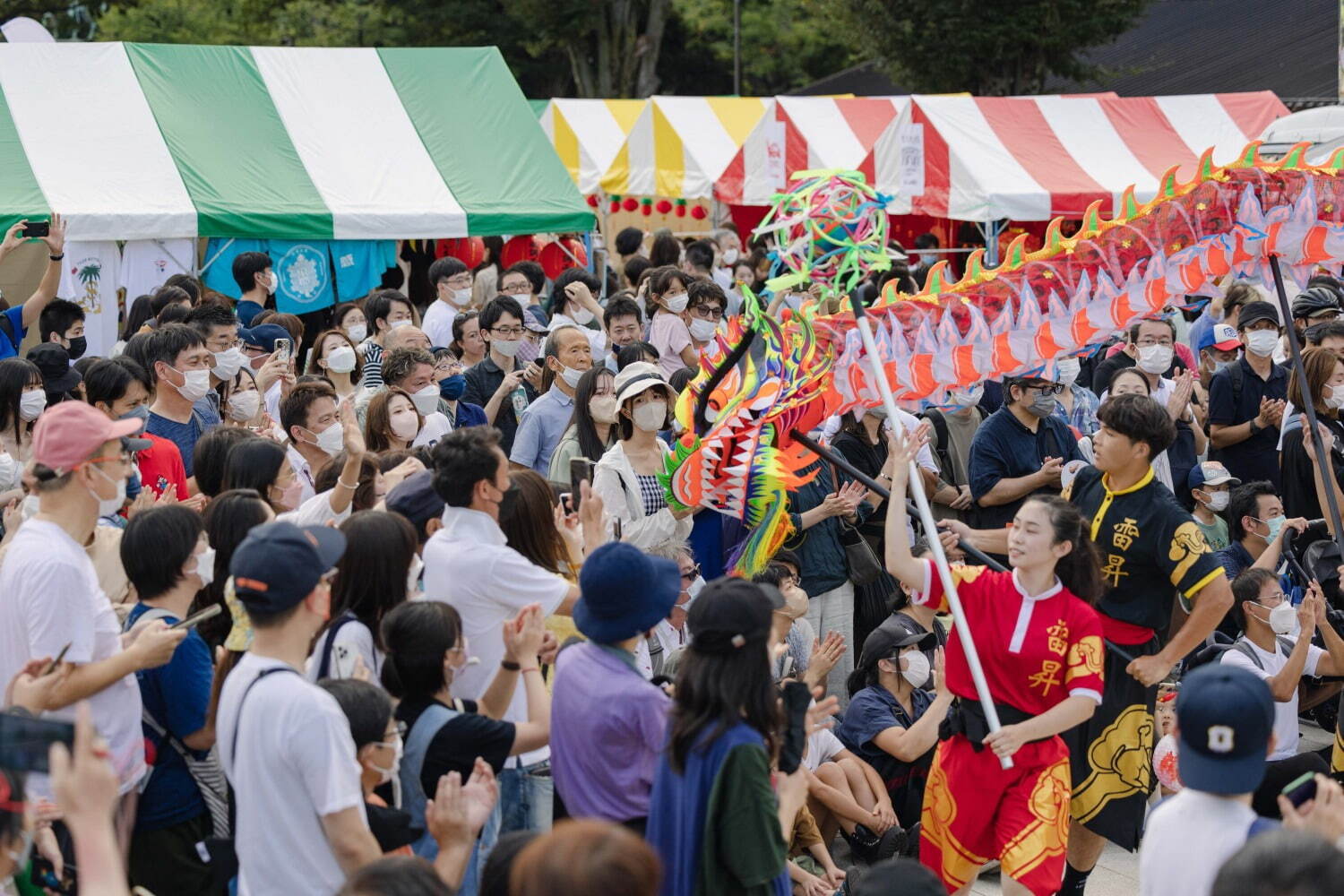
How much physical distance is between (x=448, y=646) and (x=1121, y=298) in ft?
11.5

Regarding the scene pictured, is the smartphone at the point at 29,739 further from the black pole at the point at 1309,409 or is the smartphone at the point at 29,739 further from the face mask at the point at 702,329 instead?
the face mask at the point at 702,329

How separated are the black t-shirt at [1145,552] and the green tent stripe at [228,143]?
6.71m

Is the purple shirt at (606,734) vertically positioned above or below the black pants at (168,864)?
above

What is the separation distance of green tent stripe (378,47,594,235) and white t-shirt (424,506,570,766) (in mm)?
7185

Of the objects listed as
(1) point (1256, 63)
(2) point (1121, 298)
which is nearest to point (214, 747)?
(2) point (1121, 298)

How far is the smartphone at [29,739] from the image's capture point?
2.60m

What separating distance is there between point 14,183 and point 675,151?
9971 millimetres

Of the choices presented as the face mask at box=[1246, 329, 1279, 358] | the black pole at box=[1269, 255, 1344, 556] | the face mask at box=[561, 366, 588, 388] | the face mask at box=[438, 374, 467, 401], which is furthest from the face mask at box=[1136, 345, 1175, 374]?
the face mask at box=[438, 374, 467, 401]

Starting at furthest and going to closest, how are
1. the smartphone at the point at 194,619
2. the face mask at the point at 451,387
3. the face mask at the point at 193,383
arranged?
the face mask at the point at 451,387
the face mask at the point at 193,383
the smartphone at the point at 194,619

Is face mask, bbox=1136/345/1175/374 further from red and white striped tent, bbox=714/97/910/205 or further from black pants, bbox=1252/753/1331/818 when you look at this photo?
red and white striped tent, bbox=714/97/910/205

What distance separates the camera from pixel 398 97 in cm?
1190

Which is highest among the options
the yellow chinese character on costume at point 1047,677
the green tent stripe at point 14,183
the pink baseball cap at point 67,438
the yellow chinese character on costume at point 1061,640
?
the green tent stripe at point 14,183

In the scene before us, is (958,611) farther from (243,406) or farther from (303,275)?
(303,275)

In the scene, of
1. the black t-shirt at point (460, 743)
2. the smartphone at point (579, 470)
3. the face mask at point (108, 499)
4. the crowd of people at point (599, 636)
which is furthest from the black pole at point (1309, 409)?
the face mask at point (108, 499)
